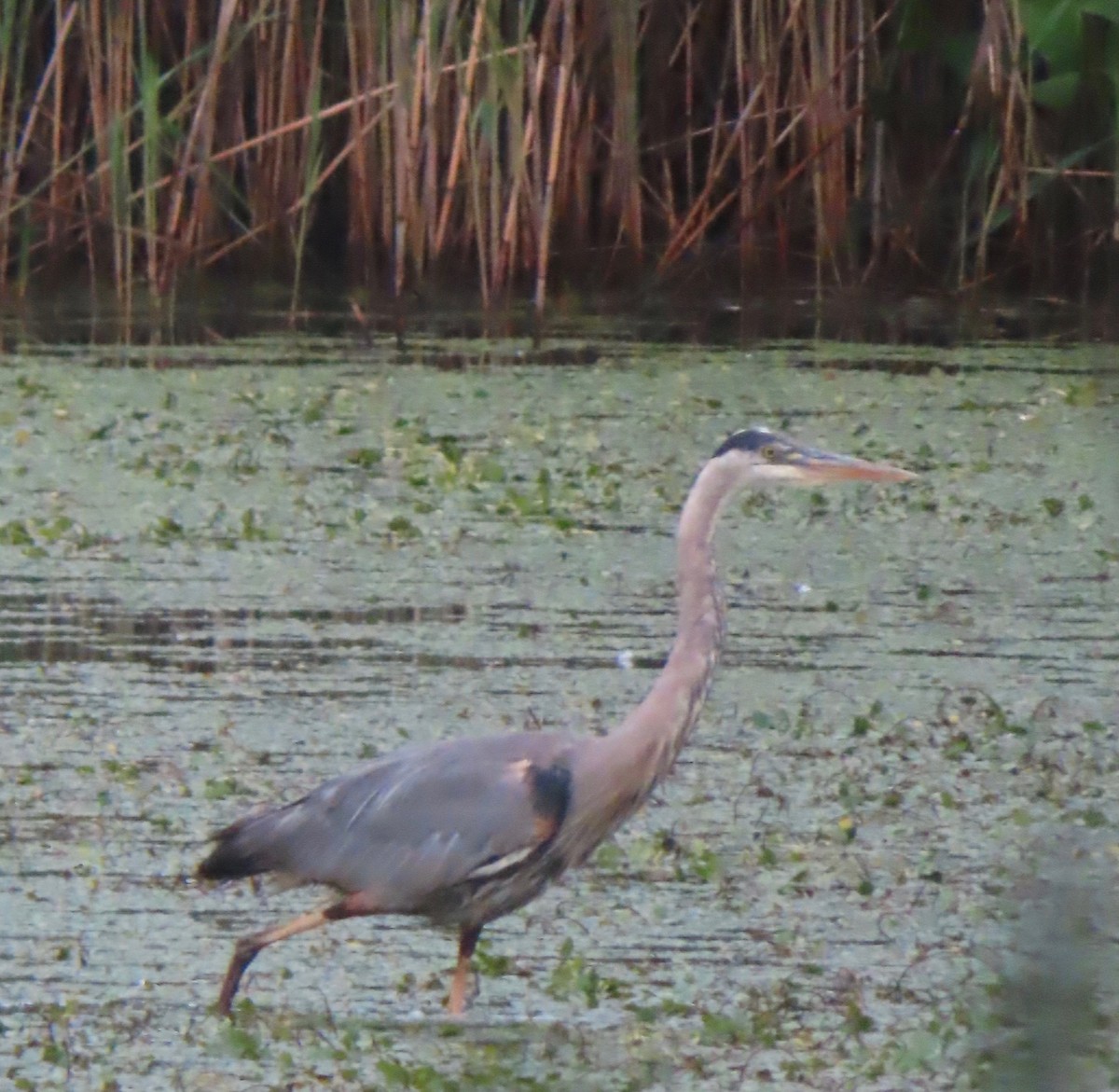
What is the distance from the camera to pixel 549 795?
3393 millimetres

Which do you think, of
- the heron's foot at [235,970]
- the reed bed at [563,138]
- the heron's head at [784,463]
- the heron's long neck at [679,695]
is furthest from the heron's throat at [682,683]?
the reed bed at [563,138]

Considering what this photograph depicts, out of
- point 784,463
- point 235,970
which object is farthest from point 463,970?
point 784,463

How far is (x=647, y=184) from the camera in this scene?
1094 cm

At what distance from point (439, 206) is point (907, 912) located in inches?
283

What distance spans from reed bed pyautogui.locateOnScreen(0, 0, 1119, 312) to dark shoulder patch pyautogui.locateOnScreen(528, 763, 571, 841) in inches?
249

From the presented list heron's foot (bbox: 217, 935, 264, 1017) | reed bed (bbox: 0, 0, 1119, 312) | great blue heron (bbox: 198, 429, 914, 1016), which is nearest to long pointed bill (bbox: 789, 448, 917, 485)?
great blue heron (bbox: 198, 429, 914, 1016)

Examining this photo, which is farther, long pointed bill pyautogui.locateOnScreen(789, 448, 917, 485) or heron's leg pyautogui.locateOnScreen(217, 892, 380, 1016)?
long pointed bill pyautogui.locateOnScreen(789, 448, 917, 485)

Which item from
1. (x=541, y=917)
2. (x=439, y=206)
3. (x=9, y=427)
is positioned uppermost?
(x=439, y=206)

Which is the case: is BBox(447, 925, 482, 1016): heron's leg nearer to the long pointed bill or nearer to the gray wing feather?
the gray wing feather

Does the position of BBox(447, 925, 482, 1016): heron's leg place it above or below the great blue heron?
below

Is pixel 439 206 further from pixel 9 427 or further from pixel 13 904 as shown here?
pixel 13 904

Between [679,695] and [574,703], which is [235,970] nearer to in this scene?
[679,695]

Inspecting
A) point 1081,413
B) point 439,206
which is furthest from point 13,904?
point 439,206

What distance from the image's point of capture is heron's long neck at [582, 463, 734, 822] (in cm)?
346
